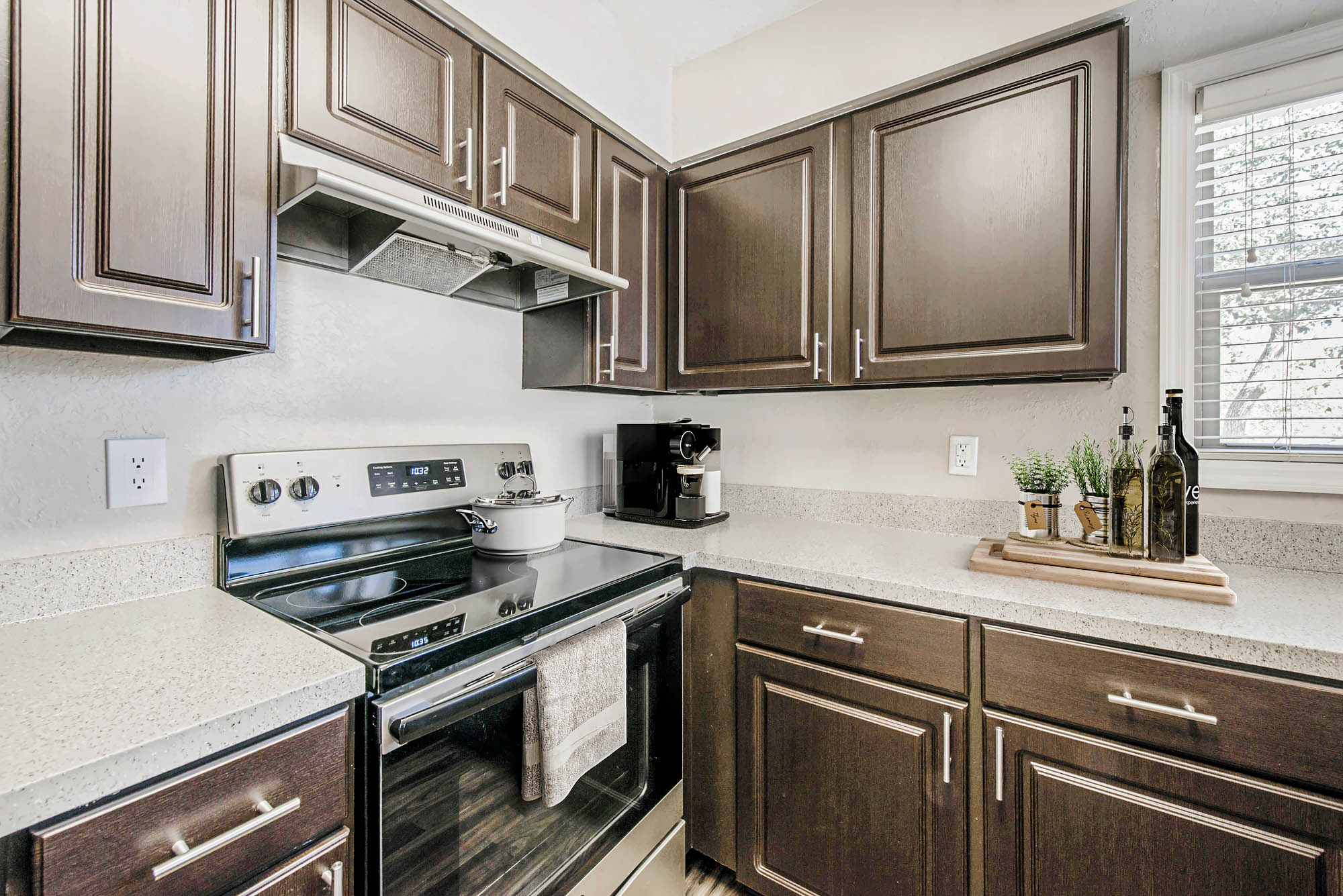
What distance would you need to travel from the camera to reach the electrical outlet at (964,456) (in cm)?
165

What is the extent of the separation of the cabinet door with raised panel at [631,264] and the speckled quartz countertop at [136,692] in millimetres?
1051

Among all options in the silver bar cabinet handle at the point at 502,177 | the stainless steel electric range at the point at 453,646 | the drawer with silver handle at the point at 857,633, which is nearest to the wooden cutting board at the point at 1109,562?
the drawer with silver handle at the point at 857,633

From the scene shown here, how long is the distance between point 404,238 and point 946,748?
4.95 ft

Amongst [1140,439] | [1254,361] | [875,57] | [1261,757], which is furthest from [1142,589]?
[875,57]

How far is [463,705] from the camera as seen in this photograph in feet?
2.78

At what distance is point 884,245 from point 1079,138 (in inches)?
17.6

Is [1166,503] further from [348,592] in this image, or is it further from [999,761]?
[348,592]

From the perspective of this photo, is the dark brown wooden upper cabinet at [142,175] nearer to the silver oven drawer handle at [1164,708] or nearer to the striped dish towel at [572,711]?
the striped dish towel at [572,711]

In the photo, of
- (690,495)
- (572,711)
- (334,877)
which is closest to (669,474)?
(690,495)

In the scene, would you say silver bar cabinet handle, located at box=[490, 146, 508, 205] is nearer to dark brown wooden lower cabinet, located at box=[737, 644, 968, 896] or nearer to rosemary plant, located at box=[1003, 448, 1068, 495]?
dark brown wooden lower cabinet, located at box=[737, 644, 968, 896]

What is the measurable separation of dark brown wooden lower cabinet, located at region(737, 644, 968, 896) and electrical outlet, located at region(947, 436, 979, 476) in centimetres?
78

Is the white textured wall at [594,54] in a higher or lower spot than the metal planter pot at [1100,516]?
higher

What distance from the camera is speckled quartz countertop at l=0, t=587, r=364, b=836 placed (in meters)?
0.54

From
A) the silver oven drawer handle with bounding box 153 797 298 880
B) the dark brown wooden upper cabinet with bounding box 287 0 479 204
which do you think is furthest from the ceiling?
the silver oven drawer handle with bounding box 153 797 298 880
